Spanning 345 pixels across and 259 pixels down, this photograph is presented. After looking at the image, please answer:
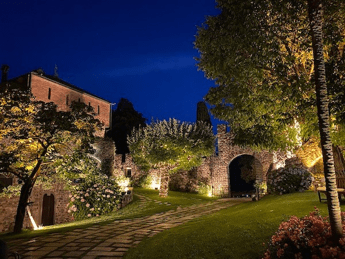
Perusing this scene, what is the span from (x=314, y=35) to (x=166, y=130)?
17.3 meters

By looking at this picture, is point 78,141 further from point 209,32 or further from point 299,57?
point 299,57

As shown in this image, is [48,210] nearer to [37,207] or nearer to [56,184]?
[37,207]

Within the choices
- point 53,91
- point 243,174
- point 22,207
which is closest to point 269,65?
point 22,207

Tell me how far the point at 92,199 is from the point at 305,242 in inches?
555

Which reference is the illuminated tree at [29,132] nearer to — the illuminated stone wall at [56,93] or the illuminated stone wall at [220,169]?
the illuminated stone wall at [220,169]

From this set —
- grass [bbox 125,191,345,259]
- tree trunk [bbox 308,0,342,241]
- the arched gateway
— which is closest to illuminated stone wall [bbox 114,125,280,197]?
the arched gateway

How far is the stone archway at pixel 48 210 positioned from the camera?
16297 mm

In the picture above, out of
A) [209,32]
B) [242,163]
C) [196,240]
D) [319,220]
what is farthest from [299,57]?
[242,163]

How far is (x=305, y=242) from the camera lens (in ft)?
16.2

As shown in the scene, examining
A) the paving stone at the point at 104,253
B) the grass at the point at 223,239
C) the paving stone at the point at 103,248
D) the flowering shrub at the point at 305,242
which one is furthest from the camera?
the paving stone at the point at 103,248

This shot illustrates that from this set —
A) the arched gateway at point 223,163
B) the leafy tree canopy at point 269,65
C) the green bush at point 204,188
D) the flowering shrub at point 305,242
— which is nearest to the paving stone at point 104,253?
the flowering shrub at point 305,242

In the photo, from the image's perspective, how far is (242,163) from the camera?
35.9 m

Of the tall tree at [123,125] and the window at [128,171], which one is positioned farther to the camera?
the tall tree at [123,125]

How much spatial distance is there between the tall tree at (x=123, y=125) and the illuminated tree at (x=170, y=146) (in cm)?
1820
